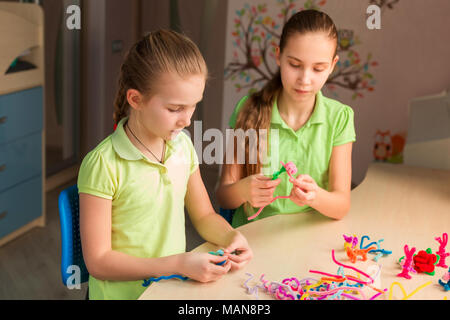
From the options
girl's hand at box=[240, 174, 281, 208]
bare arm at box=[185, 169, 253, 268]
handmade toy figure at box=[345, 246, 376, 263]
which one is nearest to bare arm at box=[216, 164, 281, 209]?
girl's hand at box=[240, 174, 281, 208]

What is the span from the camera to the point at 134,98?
1.17 m

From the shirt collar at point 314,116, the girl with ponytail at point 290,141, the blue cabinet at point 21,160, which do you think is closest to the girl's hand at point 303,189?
the girl with ponytail at point 290,141

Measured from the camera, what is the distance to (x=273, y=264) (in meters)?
1.18

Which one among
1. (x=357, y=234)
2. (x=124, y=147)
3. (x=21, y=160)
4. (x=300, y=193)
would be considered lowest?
(x=21, y=160)

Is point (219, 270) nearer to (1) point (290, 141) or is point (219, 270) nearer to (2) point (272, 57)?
(1) point (290, 141)

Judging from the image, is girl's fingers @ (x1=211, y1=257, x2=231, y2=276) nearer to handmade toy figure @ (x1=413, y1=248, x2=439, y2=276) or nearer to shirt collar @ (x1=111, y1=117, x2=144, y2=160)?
shirt collar @ (x1=111, y1=117, x2=144, y2=160)

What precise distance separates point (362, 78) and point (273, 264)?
2009mm

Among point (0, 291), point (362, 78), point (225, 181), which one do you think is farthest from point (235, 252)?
point (362, 78)

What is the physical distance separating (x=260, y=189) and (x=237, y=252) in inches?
7.7

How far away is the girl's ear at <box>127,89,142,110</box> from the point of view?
1157mm

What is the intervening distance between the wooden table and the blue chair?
0.28 m

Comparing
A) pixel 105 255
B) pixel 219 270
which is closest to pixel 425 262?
pixel 219 270

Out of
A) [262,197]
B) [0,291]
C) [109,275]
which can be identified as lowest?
[0,291]
